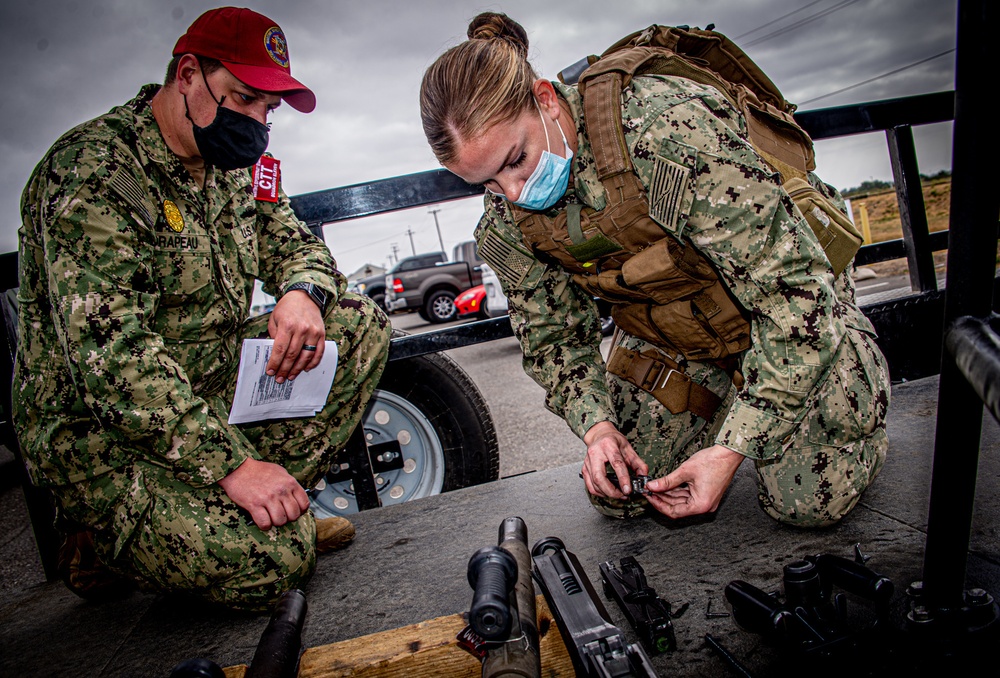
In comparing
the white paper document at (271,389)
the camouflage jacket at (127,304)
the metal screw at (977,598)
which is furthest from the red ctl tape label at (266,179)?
the metal screw at (977,598)

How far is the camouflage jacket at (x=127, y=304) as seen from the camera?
1501 mm

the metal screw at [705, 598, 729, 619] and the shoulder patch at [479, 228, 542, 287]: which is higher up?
the shoulder patch at [479, 228, 542, 287]

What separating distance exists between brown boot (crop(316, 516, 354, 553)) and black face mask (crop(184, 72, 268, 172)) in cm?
126

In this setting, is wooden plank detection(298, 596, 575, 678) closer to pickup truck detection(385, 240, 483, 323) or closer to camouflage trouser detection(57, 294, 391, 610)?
camouflage trouser detection(57, 294, 391, 610)

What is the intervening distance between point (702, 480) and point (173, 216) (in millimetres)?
1734

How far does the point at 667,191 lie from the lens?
1449 mm

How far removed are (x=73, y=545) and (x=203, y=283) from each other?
94cm

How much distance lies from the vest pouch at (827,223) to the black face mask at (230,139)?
165 centimetres

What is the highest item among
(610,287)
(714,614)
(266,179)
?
(266,179)

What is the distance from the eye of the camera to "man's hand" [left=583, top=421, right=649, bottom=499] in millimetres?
A: 1496

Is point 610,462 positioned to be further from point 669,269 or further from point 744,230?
point 744,230

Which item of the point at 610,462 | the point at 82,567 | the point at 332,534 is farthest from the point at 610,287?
the point at 82,567

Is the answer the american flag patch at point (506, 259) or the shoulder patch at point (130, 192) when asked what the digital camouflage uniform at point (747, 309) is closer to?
the american flag patch at point (506, 259)

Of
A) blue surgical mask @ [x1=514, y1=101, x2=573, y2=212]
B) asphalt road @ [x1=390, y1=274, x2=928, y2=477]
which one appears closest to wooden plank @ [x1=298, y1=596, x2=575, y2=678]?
blue surgical mask @ [x1=514, y1=101, x2=573, y2=212]
